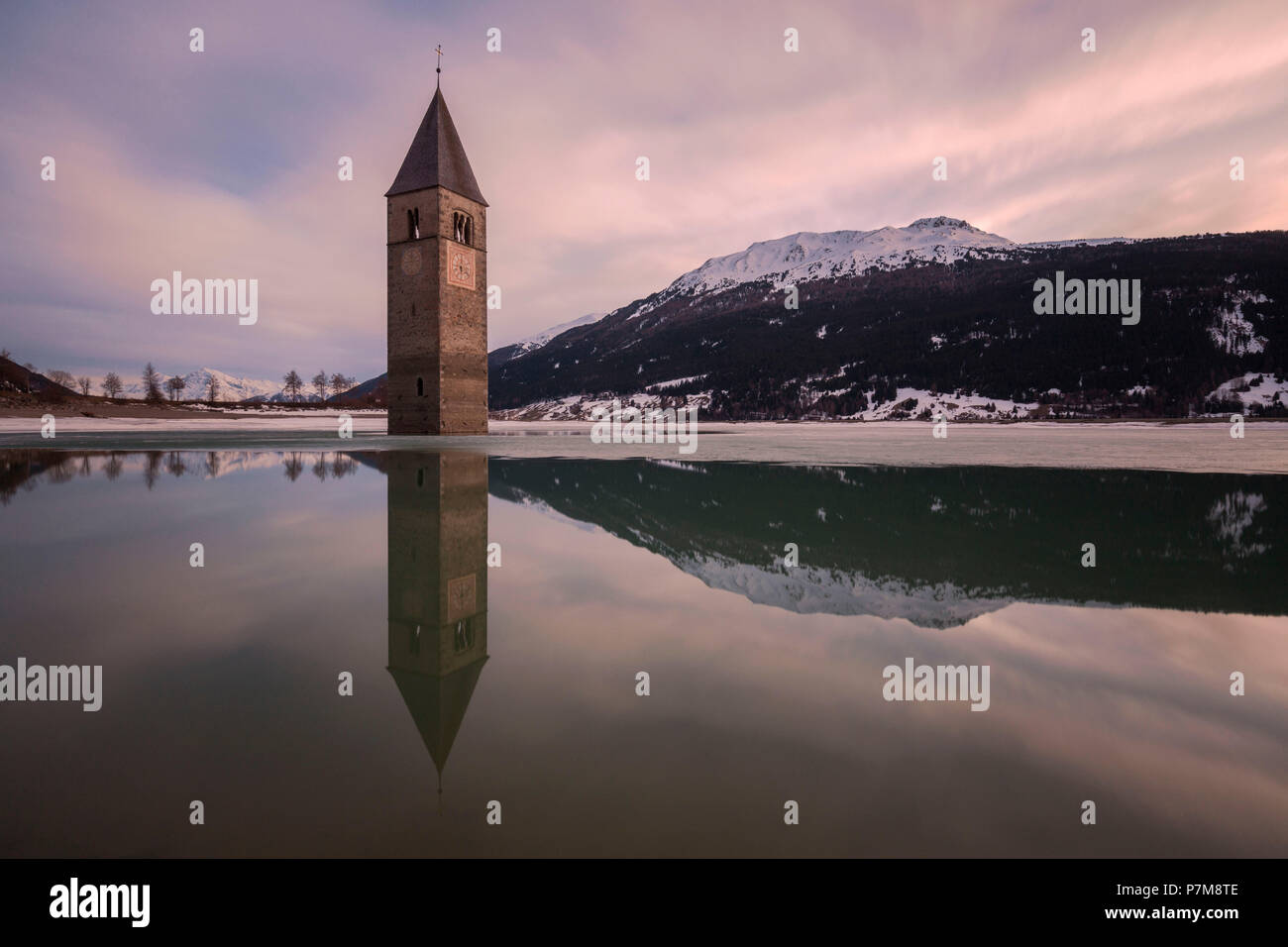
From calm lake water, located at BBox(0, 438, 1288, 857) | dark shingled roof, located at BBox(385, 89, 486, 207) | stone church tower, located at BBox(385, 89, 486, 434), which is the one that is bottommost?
calm lake water, located at BBox(0, 438, 1288, 857)

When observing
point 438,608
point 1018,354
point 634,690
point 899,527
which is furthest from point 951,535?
point 1018,354

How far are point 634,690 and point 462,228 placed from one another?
45.2 meters

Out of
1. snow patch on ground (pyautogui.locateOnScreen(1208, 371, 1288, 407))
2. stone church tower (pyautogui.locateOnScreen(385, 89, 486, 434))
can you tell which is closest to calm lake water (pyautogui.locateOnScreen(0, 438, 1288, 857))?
stone church tower (pyautogui.locateOnScreen(385, 89, 486, 434))

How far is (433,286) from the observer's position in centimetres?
4122

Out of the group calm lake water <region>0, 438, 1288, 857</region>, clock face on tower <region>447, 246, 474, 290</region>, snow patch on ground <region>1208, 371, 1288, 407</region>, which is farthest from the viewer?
snow patch on ground <region>1208, 371, 1288, 407</region>

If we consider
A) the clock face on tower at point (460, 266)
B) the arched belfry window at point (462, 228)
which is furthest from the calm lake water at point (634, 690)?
the arched belfry window at point (462, 228)

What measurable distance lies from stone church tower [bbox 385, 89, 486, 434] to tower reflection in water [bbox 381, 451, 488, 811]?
103 ft

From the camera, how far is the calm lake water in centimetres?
265

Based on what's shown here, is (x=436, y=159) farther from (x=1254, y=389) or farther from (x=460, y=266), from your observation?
(x=1254, y=389)

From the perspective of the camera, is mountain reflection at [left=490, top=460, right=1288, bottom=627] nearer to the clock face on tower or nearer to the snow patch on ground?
the clock face on tower

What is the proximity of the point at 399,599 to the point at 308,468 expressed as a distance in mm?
14913
